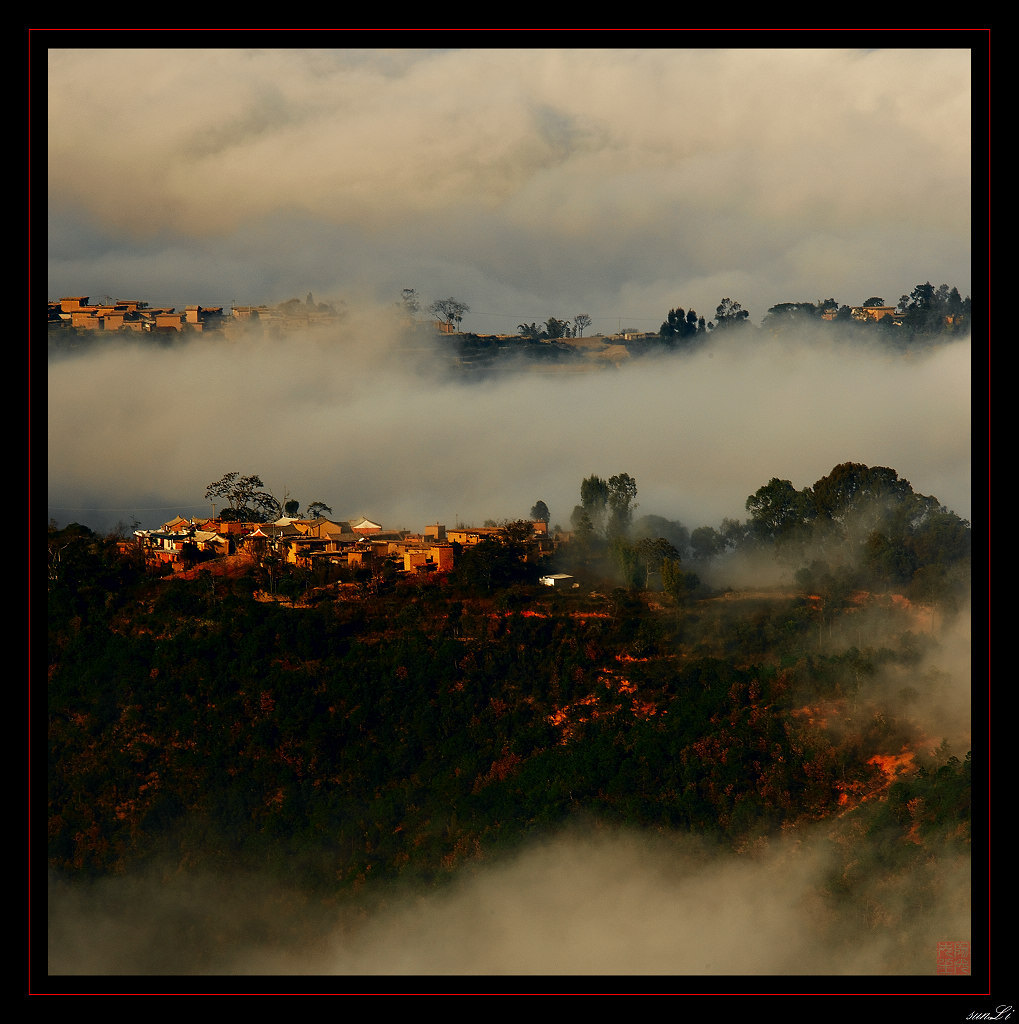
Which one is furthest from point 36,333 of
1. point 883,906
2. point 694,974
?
point 883,906

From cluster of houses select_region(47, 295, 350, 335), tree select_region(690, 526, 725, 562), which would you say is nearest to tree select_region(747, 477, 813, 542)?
tree select_region(690, 526, 725, 562)

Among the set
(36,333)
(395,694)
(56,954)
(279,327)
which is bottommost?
(56,954)

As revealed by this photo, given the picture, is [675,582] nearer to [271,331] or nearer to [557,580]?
[557,580]

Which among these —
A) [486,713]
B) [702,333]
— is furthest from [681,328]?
[486,713]

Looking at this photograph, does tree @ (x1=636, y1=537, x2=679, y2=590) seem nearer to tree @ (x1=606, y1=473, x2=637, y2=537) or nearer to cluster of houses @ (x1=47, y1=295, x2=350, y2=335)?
tree @ (x1=606, y1=473, x2=637, y2=537)

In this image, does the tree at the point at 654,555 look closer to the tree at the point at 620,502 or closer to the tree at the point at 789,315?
the tree at the point at 620,502

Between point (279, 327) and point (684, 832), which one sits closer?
point (684, 832)

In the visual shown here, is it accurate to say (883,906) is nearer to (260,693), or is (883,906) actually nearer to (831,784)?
(831,784)

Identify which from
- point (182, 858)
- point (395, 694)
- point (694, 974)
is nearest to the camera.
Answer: point (694, 974)

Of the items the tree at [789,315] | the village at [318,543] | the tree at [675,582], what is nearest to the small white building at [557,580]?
the village at [318,543]
